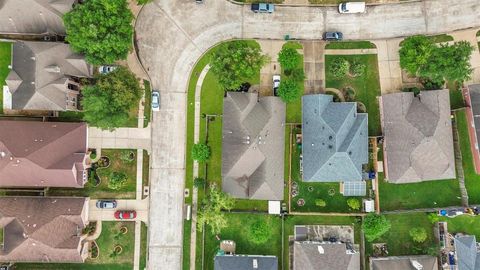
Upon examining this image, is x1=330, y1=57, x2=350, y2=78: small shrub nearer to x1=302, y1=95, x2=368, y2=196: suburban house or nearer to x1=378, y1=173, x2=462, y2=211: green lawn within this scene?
x1=302, y1=95, x2=368, y2=196: suburban house

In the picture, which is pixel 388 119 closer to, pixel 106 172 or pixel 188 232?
pixel 188 232

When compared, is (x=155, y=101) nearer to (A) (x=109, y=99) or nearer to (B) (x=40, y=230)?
→ (A) (x=109, y=99)

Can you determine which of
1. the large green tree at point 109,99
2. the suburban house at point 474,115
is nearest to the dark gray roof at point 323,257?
the suburban house at point 474,115

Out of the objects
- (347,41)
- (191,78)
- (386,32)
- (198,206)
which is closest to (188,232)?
(198,206)

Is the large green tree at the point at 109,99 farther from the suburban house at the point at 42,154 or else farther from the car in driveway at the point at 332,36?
the car in driveway at the point at 332,36

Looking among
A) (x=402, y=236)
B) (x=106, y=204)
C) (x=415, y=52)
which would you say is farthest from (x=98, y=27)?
(x=402, y=236)
